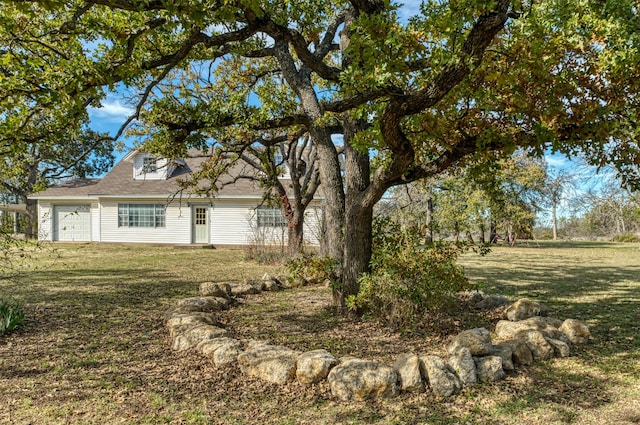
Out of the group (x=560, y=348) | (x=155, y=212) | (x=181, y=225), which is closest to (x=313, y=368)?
(x=560, y=348)

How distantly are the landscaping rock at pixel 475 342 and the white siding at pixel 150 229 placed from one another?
17305 millimetres

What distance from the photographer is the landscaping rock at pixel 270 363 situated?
12.1 feet

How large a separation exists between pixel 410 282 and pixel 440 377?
5.33ft

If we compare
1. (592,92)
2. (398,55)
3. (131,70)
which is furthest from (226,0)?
(592,92)

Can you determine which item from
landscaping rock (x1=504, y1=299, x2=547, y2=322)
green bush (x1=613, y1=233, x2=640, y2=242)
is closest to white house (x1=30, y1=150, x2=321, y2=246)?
landscaping rock (x1=504, y1=299, x2=547, y2=322)

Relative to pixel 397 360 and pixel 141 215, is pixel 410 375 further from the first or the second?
pixel 141 215

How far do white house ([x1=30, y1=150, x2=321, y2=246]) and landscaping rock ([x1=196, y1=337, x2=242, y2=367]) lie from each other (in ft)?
45.2

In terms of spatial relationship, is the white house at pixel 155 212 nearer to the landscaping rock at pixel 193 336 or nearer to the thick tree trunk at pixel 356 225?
the thick tree trunk at pixel 356 225

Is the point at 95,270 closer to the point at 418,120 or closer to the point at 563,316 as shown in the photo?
the point at 418,120

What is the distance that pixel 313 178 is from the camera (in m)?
12.7

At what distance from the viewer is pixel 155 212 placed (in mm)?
19984

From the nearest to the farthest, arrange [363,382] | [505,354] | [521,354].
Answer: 1. [363,382]
2. [505,354]
3. [521,354]

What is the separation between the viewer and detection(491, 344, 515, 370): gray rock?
3916 mm

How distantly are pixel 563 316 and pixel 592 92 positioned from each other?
3.35 metres
